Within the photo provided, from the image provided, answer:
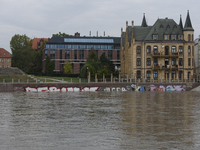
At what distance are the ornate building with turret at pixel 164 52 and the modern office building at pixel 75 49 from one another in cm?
4968

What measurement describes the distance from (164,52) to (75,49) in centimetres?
5652

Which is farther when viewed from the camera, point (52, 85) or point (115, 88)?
point (115, 88)

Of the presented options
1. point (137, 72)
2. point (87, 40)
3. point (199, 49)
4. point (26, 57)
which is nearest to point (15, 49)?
point (26, 57)

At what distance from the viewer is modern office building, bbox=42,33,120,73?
132250mm

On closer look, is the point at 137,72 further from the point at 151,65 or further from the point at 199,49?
the point at 199,49

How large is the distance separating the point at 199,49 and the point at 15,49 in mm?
72891

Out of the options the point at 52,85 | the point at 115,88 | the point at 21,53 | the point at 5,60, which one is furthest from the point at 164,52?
the point at 5,60

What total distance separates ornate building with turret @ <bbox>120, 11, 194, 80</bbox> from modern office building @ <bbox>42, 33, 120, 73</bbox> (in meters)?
49.7

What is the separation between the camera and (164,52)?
8456 centimetres

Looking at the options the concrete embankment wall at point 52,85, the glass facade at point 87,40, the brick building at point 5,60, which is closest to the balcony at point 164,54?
the concrete embankment wall at point 52,85

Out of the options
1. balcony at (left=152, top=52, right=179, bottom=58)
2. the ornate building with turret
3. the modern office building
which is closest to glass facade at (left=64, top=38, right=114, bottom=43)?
the modern office building

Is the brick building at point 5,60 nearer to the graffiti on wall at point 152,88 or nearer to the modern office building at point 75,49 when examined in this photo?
the modern office building at point 75,49

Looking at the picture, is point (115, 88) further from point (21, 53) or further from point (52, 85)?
point (21, 53)

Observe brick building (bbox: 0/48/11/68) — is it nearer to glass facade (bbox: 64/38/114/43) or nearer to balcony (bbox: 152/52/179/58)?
glass facade (bbox: 64/38/114/43)
